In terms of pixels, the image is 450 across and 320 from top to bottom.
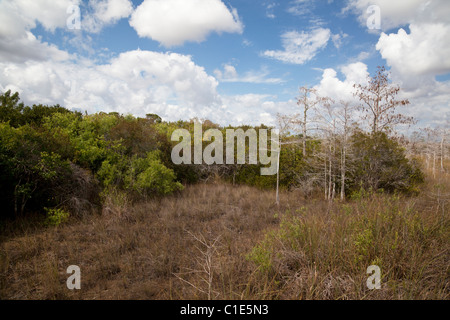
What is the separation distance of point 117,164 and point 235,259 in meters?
5.85

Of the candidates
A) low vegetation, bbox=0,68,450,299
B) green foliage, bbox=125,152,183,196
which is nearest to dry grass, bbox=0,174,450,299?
low vegetation, bbox=0,68,450,299

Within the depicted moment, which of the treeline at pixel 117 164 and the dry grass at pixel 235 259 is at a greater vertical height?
the treeline at pixel 117 164

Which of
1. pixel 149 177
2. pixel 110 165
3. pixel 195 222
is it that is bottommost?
pixel 195 222

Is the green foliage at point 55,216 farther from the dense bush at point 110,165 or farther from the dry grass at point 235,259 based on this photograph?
the dense bush at point 110,165

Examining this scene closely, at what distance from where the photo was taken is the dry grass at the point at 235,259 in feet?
9.04

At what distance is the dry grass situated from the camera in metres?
2.75

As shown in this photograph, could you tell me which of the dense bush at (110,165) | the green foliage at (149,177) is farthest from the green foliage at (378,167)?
the green foliage at (149,177)

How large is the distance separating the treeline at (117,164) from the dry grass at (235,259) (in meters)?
0.90

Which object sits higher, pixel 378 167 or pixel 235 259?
pixel 378 167

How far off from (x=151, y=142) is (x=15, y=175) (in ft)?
14.7

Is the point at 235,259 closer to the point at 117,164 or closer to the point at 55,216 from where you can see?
the point at 55,216

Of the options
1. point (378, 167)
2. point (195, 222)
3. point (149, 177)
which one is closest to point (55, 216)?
point (149, 177)

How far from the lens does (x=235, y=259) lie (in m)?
3.73
